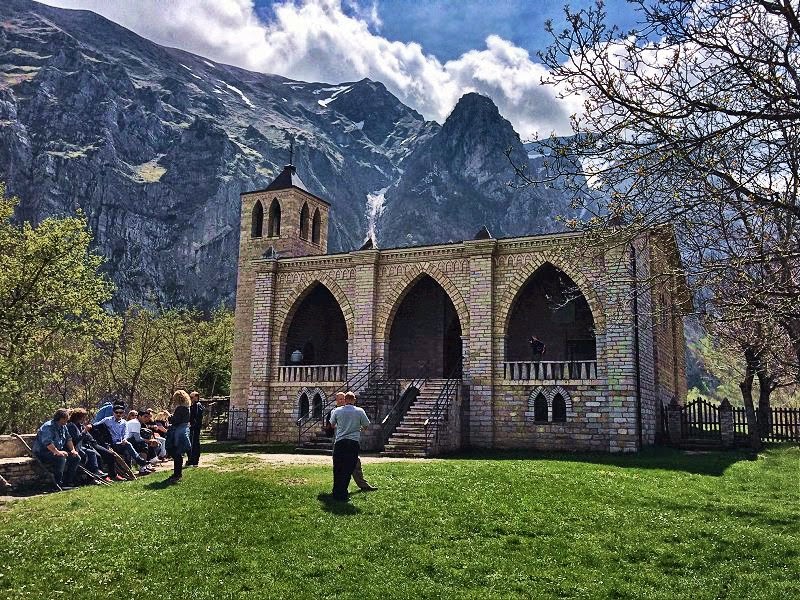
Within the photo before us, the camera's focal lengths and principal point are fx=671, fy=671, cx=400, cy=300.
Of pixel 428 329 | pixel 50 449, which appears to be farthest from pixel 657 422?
pixel 50 449

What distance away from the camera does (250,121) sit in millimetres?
161750

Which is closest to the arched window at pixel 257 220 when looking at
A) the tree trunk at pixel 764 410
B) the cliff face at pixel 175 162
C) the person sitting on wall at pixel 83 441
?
the person sitting on wall at pixel 83 441

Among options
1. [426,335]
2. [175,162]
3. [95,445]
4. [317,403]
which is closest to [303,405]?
[317,403]

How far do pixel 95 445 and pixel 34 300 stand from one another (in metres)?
9.59

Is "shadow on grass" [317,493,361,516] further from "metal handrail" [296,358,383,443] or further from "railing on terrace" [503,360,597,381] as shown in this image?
"metal handrail" [296,358,383,443]

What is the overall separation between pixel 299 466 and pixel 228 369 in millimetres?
29967

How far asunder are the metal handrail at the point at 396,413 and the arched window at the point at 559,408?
450 cm

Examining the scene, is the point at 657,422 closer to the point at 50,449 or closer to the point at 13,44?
the point at 50,449

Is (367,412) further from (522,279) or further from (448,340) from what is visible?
(522,279)

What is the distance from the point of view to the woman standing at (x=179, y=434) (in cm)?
1298

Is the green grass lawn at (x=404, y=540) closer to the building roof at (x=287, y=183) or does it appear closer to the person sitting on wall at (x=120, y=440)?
the person sitting on wall at (x=120, y=440)

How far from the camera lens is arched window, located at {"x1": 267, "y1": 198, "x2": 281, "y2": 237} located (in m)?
30.5

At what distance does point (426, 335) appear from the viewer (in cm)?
2836

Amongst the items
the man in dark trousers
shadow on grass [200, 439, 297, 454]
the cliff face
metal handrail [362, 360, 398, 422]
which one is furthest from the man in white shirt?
the cliff face
